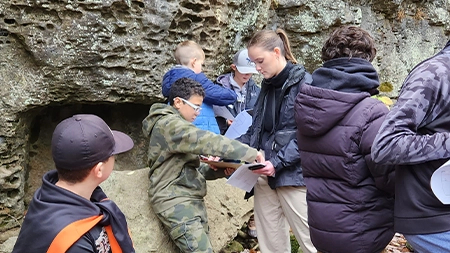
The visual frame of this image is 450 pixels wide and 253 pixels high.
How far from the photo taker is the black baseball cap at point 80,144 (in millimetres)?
1855

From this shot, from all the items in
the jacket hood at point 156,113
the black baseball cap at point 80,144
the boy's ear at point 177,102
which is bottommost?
the jacket hood at point 156,113

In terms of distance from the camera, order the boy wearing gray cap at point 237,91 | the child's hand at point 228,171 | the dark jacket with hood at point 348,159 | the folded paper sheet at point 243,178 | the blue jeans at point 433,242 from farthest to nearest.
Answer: the boy wearing gray cap at point 237,91, the child's hand at point 228,171, the folded paper sheet at point 243,178, the dark jacket with hood at point 348,159, the blue jeans at point 433,242

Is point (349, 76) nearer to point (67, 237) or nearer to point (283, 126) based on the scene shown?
point (283, 126)

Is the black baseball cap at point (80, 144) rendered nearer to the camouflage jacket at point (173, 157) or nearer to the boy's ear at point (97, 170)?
the boy's ear at point (97, 170)

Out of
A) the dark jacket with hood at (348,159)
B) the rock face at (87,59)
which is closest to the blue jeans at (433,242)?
the dark jacket with hood at (348,159)

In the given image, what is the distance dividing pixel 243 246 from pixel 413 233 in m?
3.02

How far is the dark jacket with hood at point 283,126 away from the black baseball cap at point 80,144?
1.54m

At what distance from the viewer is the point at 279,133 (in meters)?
3.24

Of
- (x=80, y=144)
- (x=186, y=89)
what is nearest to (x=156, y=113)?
(x=186, y=89)

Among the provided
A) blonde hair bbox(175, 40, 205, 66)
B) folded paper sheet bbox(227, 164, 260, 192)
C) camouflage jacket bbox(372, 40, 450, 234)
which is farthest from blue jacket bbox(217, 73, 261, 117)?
camouflage jacket bbox(372, 40, 450, 234)

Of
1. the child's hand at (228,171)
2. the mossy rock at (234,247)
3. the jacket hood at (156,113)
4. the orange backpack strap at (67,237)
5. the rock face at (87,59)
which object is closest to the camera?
the orange backpack strap at (67,237)

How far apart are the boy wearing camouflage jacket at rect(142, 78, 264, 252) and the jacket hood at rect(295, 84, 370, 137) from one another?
29.0 inches

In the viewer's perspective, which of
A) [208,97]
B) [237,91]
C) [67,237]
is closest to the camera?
[67,237]

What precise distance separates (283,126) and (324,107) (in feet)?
2.86
